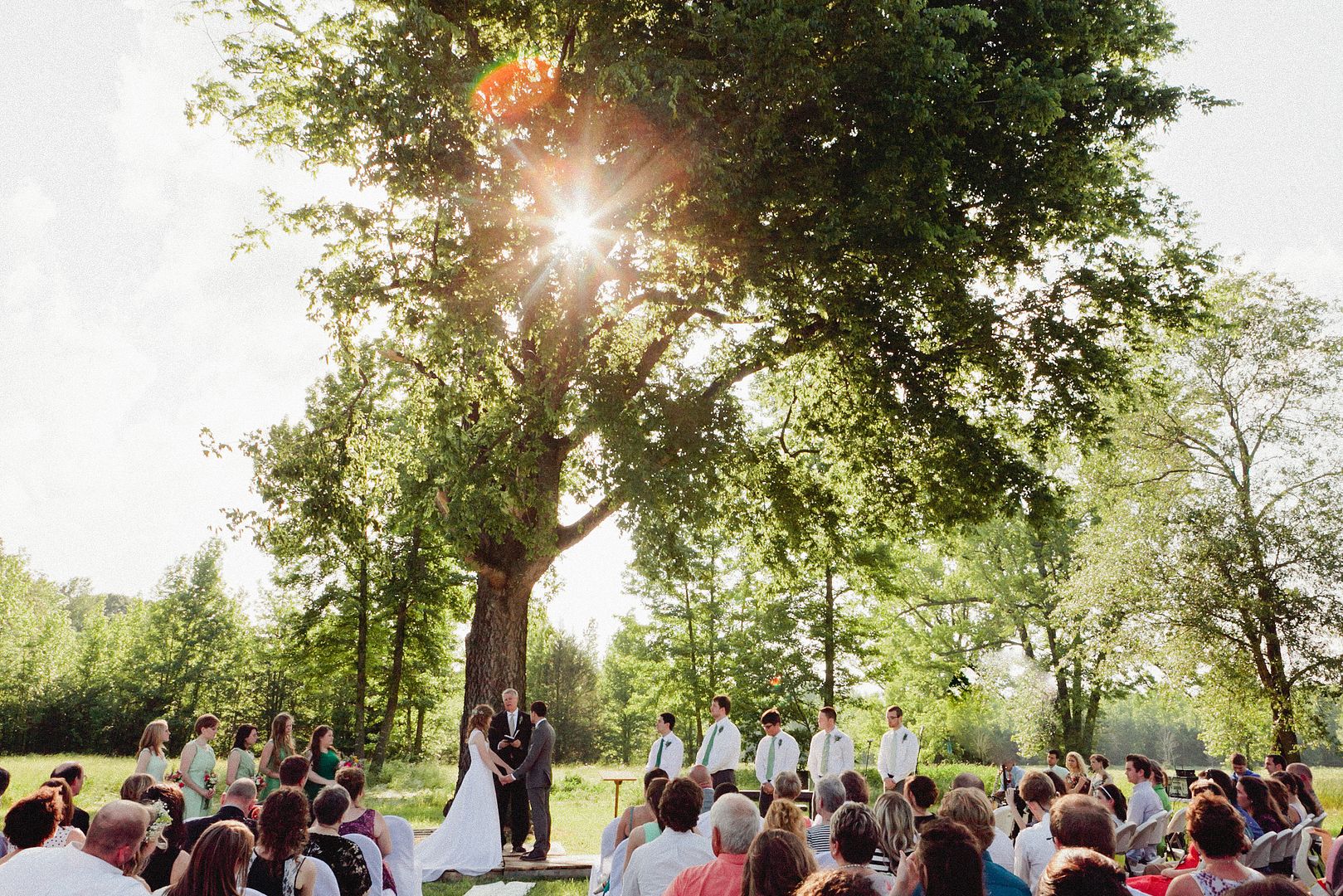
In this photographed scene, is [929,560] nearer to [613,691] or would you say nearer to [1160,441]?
[1160,441]

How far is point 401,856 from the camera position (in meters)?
6.66

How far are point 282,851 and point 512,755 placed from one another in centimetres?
878

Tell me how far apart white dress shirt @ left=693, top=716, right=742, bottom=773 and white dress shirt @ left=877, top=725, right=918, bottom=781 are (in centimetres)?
234

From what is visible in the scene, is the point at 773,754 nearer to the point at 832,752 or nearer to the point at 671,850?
the point at 832,752

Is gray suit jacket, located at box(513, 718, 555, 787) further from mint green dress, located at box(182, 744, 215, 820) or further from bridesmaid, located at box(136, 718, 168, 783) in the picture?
bridesmaid, located at box(136, 718, 168, 783)

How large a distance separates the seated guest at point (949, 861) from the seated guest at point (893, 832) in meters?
1.54

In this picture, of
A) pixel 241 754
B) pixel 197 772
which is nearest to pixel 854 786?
pixel 241 754

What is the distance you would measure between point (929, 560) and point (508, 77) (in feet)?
110

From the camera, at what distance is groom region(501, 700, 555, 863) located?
12.4 metres

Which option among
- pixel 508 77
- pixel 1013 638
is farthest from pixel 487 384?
pixel 1013 638

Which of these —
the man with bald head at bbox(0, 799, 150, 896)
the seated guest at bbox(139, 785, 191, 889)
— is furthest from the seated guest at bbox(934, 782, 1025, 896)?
the seated guest at bbox(139, 785, 191, 889)

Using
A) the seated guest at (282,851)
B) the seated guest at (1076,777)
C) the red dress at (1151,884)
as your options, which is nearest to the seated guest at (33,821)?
the seated guest at (282,851)

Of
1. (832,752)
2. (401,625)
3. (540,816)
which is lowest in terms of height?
(540,816)

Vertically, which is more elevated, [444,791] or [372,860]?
[372,860]
